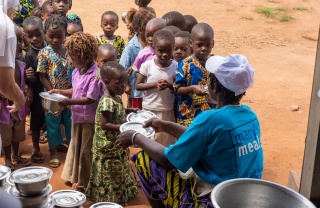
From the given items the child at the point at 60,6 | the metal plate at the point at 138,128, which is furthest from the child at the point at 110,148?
the child at the point at 60,6

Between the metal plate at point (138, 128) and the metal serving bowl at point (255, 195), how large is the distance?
1.07 meters

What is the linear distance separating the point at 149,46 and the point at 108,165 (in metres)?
1.59

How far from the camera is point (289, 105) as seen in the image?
829cm

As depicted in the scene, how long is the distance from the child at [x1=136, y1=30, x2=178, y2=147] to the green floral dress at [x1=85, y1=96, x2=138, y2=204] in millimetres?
571

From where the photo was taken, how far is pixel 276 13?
48.1 ft

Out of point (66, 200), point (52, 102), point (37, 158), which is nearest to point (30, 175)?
point (66, 200)

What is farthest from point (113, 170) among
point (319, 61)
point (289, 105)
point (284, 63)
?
point (284, 63)

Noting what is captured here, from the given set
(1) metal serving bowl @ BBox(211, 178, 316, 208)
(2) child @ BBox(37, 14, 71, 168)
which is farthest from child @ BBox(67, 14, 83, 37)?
(1) metal serving bowl @ BBox(211, 178, 316, 208)

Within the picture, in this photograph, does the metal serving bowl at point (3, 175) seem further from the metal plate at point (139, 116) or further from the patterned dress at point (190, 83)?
the patterned dress at point (190, 83)

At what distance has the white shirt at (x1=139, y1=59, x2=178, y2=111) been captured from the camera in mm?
4906

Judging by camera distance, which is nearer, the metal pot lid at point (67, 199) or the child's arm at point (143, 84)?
the metal pot lid at point (67, 199)

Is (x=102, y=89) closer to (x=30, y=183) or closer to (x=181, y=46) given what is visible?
(x=181, y=46)

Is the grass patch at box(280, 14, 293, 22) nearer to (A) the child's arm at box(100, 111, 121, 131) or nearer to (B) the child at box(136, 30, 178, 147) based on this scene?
(B) the child at box(136, 30, 178, 147)

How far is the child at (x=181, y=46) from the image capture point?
5.14m
